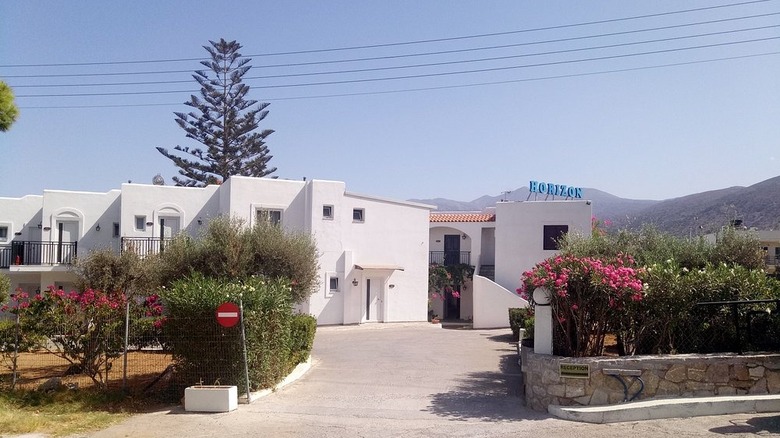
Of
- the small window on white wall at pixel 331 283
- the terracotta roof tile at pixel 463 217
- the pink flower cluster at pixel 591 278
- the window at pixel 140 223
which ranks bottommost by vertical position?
the small window on white wall at pixel 331 283

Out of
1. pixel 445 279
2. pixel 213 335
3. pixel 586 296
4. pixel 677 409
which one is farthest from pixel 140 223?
pixel 677 409

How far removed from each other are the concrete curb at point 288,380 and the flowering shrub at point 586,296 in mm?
4830

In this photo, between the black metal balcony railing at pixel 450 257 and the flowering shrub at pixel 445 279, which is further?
the black metal balcony railing at pixel 450 257

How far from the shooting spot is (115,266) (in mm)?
18031

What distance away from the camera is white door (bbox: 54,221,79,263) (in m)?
26.2

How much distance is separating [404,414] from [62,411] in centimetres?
524

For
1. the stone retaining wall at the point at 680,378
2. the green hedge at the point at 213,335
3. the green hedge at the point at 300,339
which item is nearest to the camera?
the stone retaining wall at the point at 680,378

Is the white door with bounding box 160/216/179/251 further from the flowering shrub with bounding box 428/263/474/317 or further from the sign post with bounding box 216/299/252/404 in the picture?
the sign post with bounding box 216/299/252/404

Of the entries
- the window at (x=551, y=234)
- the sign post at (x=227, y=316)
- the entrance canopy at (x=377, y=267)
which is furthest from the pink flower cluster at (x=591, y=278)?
the window at (x=551, y=234)

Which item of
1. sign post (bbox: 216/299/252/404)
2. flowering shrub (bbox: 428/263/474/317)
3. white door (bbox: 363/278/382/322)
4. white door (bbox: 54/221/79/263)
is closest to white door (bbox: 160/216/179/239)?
white door (bbox: 54/221/79/263)

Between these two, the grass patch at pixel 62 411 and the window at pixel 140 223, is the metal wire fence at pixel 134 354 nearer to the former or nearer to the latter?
the grass patch at pixel 62 411

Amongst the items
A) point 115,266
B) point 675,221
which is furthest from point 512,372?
point 675,221

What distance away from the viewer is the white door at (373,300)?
28906 millimetres

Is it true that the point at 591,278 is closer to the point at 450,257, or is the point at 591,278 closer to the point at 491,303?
the point at 491,303
